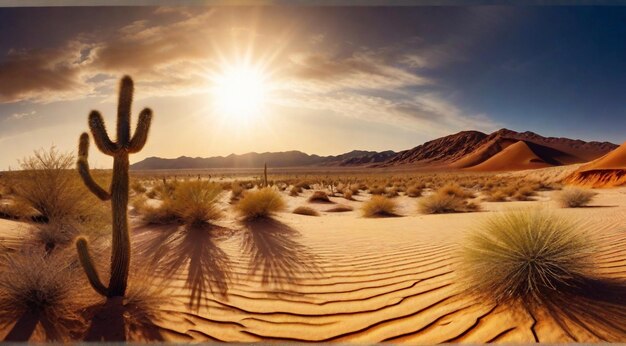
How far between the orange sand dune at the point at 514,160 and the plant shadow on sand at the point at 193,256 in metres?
64.2

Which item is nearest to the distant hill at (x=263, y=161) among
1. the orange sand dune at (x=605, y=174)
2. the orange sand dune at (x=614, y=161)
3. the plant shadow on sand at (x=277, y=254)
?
the orange sand dune at (x=614, y=161)

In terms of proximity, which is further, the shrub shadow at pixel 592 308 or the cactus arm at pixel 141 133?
the cactus arm at pixel 141 133

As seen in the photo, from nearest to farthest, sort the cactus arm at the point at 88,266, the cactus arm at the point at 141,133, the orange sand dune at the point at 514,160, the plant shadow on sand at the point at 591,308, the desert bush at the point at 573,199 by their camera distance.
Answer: the plant shadow on sand at the point at 591,308 < the cactus arm at the point at 88,266 < the cactus arm at the point at 141,133 < the desert bush at the point at 573,199 < the orange sand dune at the point at 514,160

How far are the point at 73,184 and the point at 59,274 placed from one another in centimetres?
478

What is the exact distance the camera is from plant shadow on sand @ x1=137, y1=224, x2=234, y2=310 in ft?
11.7

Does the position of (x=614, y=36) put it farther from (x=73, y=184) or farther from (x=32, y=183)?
(x=32, y=183)

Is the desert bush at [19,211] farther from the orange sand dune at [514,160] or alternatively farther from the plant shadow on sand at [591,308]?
the orange sand dune at [514,160]

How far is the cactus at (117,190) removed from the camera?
10.00 ft

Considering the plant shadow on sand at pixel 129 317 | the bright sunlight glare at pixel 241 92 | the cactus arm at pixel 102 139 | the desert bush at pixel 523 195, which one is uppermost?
the bright sunlight glare at pixel 241 92

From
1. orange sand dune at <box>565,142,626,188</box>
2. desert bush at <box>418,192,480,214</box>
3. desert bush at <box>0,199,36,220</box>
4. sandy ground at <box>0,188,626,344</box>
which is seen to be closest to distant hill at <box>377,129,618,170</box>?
orange sand dune at <box>565,142,626,188</box>

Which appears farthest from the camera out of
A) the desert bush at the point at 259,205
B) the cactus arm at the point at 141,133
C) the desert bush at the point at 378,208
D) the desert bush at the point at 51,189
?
the desert bush at the point at 378,208

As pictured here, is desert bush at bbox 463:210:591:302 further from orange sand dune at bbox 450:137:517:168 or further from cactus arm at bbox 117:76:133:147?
orange sand dune at bbox 450:137:517:168

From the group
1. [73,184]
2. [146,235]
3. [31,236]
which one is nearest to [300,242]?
[146,235]

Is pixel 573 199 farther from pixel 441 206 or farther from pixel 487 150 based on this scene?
pixel 487 150
